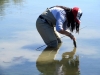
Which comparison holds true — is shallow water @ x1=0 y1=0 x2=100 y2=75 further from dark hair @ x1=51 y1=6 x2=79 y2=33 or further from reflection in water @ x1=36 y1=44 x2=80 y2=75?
dark hair @ x1=51 y1=6 x2=79 y2=33

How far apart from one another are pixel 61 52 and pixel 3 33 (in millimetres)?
1967

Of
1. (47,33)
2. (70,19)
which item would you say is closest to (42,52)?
(47,33)

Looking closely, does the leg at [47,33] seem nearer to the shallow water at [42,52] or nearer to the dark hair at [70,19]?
the shallow water at [42,52]

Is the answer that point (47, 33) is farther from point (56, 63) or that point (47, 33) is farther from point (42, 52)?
point (56, 63)

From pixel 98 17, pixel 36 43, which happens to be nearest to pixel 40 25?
pixel 36 43

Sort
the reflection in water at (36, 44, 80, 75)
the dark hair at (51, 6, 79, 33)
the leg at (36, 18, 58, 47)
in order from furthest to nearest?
the leg at (36, 18, 58, 47) < the dark hair at (51, 6, 79, 33) < the reflection in water at (36, 44, 80, 75)

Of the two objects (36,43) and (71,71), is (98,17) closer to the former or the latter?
(36,43)

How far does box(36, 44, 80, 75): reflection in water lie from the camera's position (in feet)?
15.4

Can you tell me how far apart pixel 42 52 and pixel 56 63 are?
0.74m

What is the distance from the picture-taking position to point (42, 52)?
583 cm

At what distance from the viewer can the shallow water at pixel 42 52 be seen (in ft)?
15.7

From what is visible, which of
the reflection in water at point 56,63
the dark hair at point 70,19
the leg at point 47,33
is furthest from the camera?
the leg at point 47,33

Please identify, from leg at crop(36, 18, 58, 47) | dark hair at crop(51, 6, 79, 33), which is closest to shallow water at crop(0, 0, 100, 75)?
leg at crop(36, 18, 58, 47)

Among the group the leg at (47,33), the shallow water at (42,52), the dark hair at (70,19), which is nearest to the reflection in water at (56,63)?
the shallow water at (42,52)
